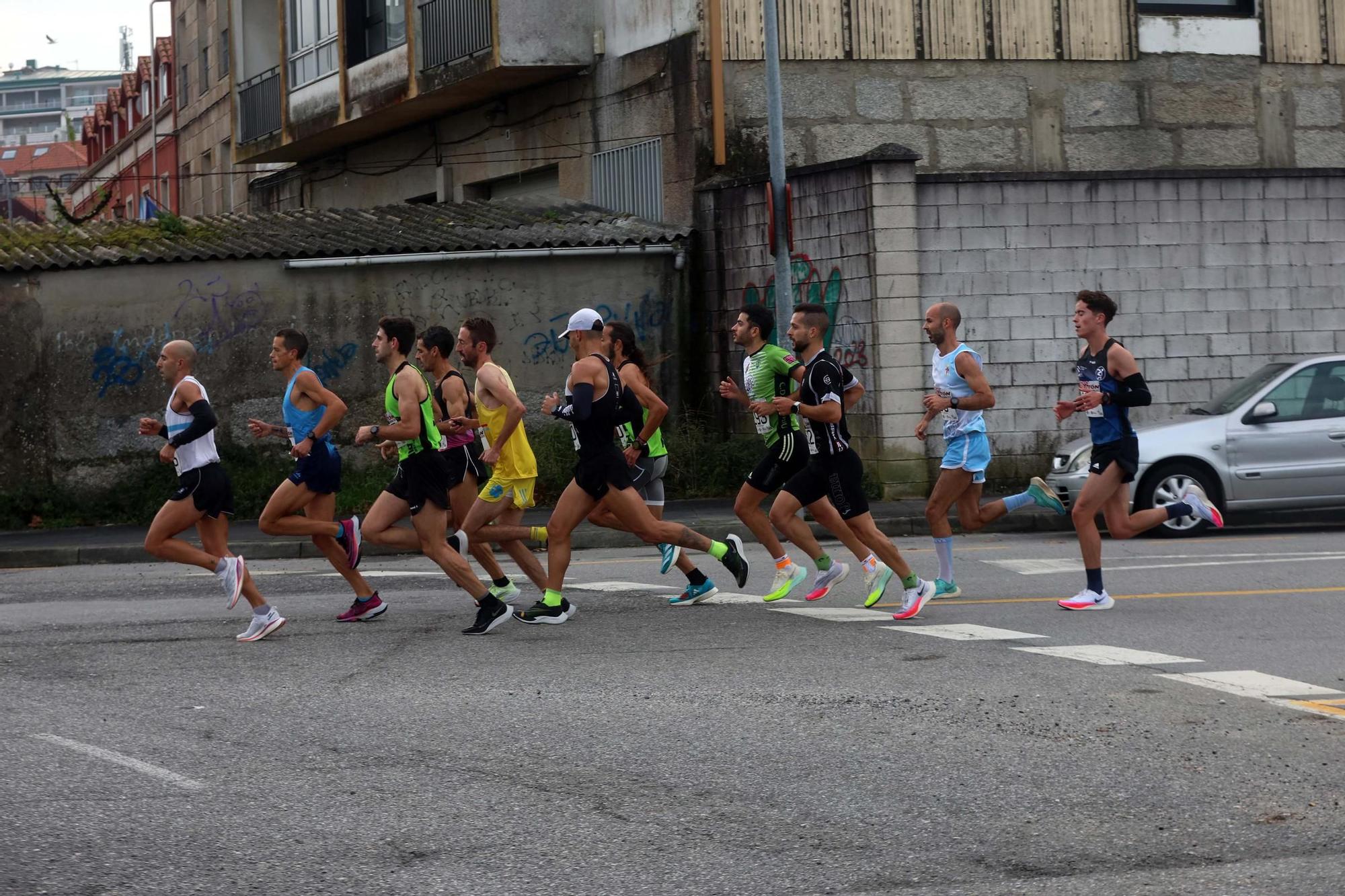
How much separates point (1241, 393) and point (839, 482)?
6938mm

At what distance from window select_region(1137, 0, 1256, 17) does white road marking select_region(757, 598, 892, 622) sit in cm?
1475

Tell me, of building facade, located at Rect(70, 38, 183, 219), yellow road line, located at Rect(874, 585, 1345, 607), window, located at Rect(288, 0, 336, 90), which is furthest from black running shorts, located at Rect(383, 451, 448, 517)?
building facade, located at Rect(70, 38, 183, 219)

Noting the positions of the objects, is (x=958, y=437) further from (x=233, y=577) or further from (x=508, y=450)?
(x=233, y=577)

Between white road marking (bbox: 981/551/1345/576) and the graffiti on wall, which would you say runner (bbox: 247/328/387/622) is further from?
the graffiti on wall

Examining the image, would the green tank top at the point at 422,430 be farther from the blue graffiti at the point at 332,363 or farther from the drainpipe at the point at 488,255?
the drainpipe at the point at 488,255

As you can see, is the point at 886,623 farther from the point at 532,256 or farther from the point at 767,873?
the point at 532,256

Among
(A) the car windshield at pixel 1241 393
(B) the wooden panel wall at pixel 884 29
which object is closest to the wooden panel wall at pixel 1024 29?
(B) the wooden panel wall at pixel 884 29

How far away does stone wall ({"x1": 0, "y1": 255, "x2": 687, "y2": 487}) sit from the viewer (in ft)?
63.7

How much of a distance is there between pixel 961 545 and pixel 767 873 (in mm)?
10534

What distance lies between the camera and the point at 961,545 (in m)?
15.3

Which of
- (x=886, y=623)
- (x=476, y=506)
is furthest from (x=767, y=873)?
(x=476, y=506)

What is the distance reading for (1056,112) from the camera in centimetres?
2245

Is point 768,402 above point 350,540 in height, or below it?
above

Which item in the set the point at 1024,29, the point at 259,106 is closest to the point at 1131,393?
the point at 1024,29
